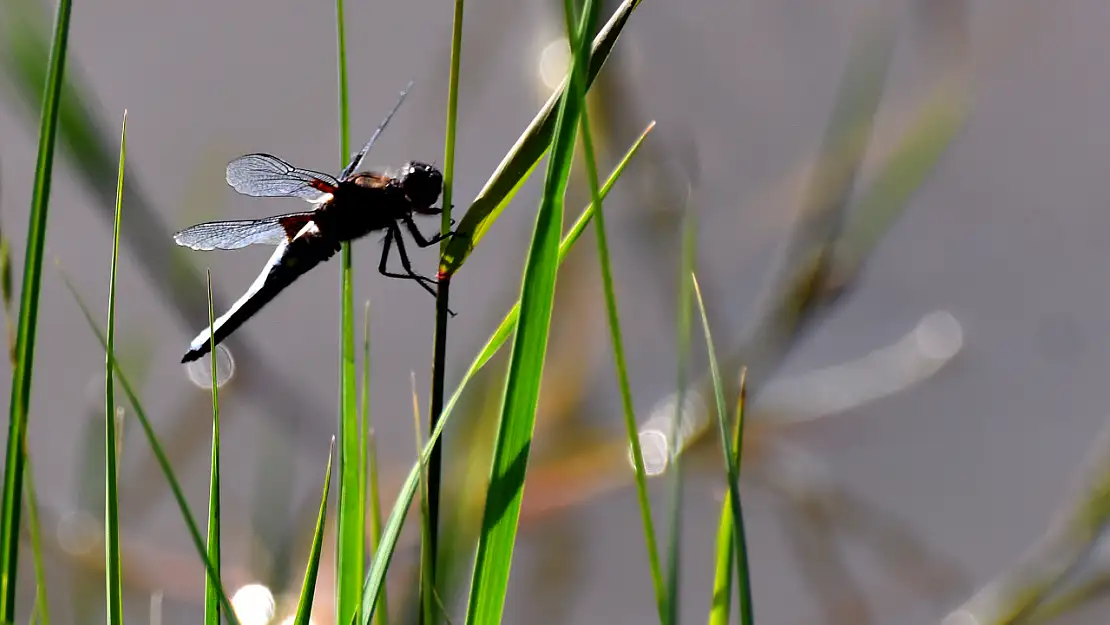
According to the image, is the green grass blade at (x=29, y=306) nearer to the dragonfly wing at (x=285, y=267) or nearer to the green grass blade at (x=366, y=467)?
the green grass blade at (x=366, y=467)

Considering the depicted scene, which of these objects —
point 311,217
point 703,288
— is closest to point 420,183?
point 311,217

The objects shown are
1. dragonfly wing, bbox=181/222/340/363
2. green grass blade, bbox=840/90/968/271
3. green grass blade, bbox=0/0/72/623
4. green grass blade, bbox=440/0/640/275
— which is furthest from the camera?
green grass blade, bbox=840/90/968/271

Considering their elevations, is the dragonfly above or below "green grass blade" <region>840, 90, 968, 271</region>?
above

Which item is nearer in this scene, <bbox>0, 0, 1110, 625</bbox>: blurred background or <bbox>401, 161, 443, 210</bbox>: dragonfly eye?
<bbox>401, 161, 443, 210</bbox>: dragonfly eye

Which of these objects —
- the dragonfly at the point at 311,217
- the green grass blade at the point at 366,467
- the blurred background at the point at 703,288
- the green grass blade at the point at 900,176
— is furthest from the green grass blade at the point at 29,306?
the green grass blade at the point at 900,176

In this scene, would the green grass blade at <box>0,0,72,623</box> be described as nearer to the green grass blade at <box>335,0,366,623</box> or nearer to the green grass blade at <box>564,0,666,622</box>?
the green grass blade at <box>335,0,366,623</box>

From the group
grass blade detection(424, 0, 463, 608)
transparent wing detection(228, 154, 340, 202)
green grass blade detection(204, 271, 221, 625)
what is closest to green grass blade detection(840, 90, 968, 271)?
transparent wing detection(228, 154, 340, 202)

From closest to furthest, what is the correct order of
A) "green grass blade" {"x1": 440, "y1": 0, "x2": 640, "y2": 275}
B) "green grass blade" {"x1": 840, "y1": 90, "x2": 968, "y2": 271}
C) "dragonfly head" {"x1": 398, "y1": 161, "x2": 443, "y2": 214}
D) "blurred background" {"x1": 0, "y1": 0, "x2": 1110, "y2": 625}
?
"green grass blade" {"x1": 440, "y1": 0, "x2": 640, "y2": 275}
"dragonfly head" {"x1": 398, "y1": 161, "x2": 443, "y2": 214}
"green grass blade" {"x1": 840, "y1": 90, "x2": 968, "y2": 271}
"blurred background" {"x1": 0, "y1": 0, "x2": 1110, "y2": 625}

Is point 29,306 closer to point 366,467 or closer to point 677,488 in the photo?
point 366,467
